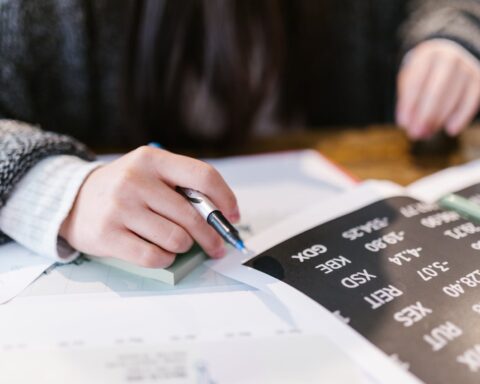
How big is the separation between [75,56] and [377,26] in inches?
21.0

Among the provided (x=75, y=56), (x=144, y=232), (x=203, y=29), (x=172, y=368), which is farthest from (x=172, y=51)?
(x=172, y=368)

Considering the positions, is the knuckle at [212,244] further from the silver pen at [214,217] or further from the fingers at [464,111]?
the fingers at [464,111]

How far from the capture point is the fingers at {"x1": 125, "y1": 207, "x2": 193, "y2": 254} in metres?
0.36

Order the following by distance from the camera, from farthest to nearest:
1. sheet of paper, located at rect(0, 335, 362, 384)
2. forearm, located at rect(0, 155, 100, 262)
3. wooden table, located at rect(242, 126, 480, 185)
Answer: wooden table, located at rect(242, 126, 480, 185)
forearm, located at rect(0, 155, 100, 262)
sheet of paper, located at rect(0, 335, 362, 384)

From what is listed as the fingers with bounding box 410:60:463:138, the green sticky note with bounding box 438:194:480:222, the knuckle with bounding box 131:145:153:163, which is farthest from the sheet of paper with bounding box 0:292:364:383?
the fingers with bounding box 410:60:463:138

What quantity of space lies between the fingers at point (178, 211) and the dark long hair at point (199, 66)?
33 centimetres

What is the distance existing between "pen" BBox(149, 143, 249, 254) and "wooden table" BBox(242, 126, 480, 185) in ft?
0.83

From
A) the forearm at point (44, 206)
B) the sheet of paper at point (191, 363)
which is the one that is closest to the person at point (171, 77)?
the forearm at point (44, 206)

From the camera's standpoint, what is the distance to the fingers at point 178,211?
363 millimetres

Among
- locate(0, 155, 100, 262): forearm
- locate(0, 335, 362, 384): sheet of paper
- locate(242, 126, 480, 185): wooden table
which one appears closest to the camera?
locate(0, 335, 362, 384): sheet of paper

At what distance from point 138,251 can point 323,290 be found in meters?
0.13

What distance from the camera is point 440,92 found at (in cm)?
59

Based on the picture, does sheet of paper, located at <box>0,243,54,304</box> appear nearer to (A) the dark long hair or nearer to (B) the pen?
(B) the pen

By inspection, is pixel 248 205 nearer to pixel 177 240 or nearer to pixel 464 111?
pixel 177 240
